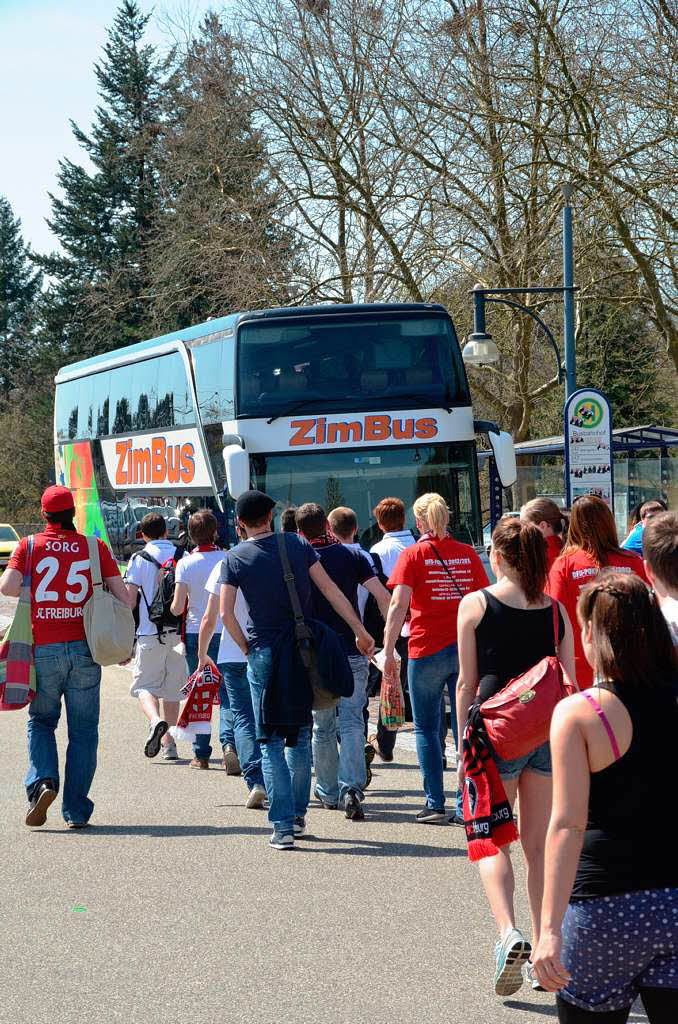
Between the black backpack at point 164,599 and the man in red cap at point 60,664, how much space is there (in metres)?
2.04

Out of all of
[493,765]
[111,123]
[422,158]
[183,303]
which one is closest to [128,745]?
[493,765]

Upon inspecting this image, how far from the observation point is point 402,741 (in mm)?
10305

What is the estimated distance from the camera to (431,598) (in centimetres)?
705

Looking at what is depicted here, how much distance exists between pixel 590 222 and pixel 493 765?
1939 centimetres

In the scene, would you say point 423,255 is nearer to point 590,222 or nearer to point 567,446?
point 590,222

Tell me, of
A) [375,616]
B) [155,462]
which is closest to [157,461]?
[155,462]

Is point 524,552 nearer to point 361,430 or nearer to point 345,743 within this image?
point 345,743

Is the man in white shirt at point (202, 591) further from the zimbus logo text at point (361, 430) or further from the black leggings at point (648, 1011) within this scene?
the black leggings at point (648, 1011)

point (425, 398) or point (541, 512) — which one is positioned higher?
point (425, 398)

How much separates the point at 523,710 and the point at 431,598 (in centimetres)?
262

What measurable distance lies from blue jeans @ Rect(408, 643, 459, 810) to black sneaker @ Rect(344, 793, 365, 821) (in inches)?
20.0

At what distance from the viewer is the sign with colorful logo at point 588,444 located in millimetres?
15195

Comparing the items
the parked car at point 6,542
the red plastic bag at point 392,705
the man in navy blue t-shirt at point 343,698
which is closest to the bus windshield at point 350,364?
the man in navy blue t-shirt at point 343,698

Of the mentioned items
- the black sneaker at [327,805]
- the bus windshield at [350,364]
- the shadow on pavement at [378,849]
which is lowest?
the black sneaker at [327,805]
